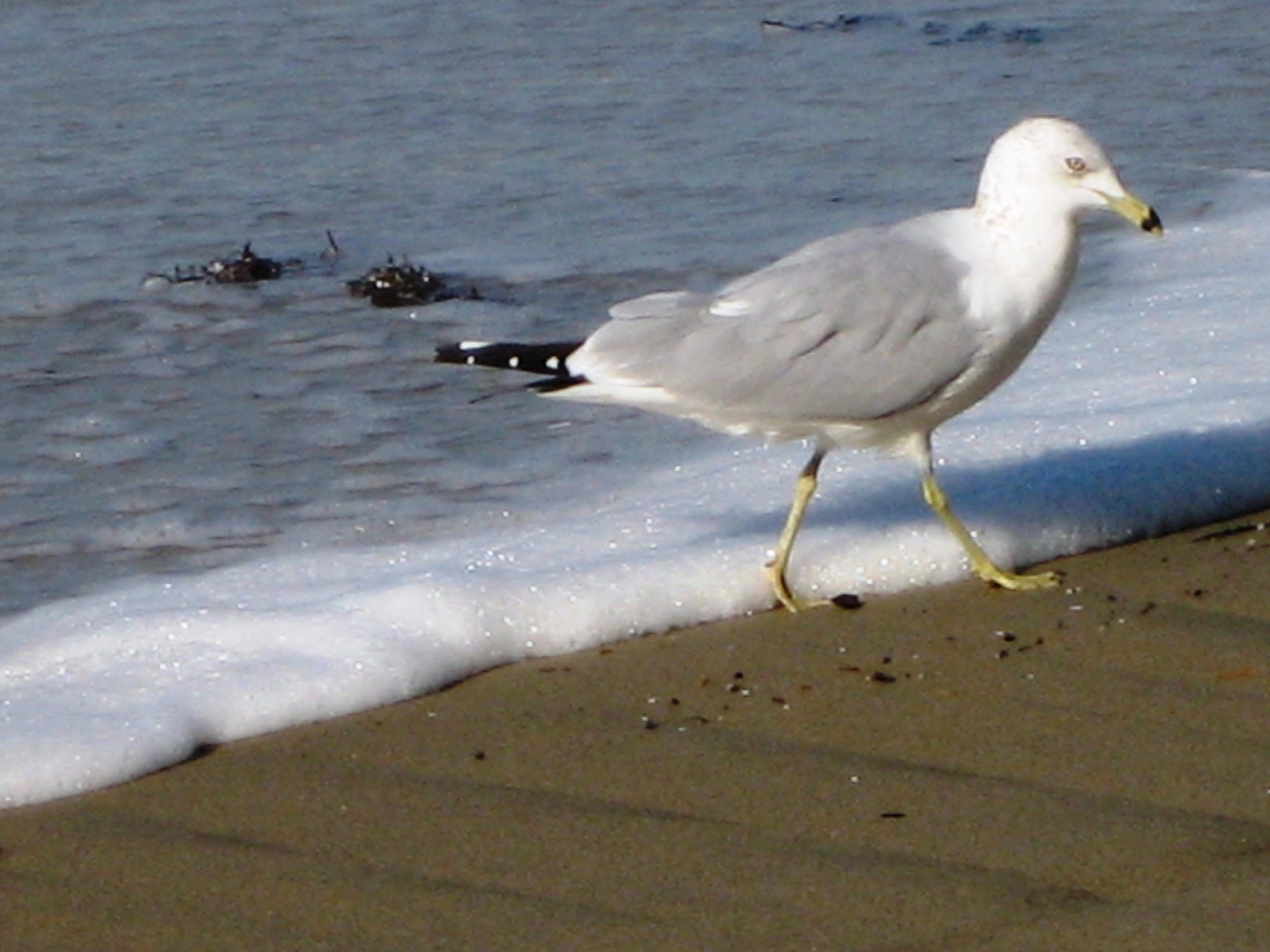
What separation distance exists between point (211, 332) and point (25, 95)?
11.5 feet

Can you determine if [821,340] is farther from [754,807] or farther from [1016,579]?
[754,807]

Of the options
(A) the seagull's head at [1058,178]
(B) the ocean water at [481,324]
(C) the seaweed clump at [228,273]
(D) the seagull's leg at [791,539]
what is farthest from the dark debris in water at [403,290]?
(A) the seagull's head at [1058,178]

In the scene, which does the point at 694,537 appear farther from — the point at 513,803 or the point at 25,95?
the point at 25,95

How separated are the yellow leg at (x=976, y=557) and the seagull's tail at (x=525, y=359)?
2.43 ft

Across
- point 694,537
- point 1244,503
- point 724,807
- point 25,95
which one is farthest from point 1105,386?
point 25,95

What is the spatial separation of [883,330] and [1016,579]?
552 mm

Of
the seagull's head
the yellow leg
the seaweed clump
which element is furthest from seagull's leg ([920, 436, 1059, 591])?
the seaweed clump

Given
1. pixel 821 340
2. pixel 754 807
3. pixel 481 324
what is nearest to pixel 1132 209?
pixel 821 340

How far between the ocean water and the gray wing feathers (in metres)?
0.35

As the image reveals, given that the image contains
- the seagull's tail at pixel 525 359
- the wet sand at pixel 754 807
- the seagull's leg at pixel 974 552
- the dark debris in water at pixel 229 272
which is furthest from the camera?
the dark debris in water at pixel 229 272

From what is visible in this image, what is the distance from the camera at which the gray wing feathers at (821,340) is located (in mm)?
4461

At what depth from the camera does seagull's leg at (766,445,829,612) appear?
4.50 m

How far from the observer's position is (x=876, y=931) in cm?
293

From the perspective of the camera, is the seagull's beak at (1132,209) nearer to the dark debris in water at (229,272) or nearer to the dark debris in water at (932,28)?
the dark debris in water at (229,272)
